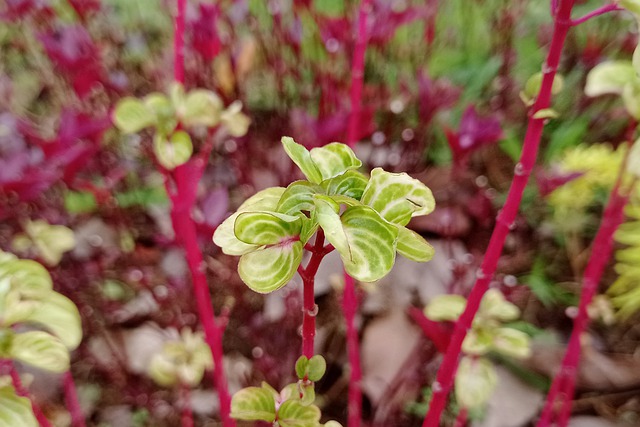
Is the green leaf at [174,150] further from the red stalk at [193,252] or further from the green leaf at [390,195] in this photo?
the green leaf at [390,195]

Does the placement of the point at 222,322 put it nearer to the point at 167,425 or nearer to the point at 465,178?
the point at 167,425

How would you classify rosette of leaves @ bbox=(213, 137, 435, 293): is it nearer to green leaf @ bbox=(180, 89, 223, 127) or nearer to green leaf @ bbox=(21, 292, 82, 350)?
green leaf @ bbox=(21, 292, 82, 350)

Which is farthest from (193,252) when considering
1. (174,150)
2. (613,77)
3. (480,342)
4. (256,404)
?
(613,77)

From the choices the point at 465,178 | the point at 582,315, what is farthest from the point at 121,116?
the point at 465,178

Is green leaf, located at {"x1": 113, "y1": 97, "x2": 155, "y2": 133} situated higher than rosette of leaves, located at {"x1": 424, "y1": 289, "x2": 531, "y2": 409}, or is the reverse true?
green leaf, located at {"x1": 113, "y1": 97, "x2": 155, "y2": 133}

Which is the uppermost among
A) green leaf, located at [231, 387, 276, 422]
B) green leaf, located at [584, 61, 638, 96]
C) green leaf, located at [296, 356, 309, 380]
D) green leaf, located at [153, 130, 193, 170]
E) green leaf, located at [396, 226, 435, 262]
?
green leaf, located at [584, 61, 638, 96]

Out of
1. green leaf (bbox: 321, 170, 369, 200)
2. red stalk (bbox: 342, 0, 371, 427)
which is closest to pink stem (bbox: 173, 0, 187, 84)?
red stalk (bbox: 342, 0, 371, 427)
